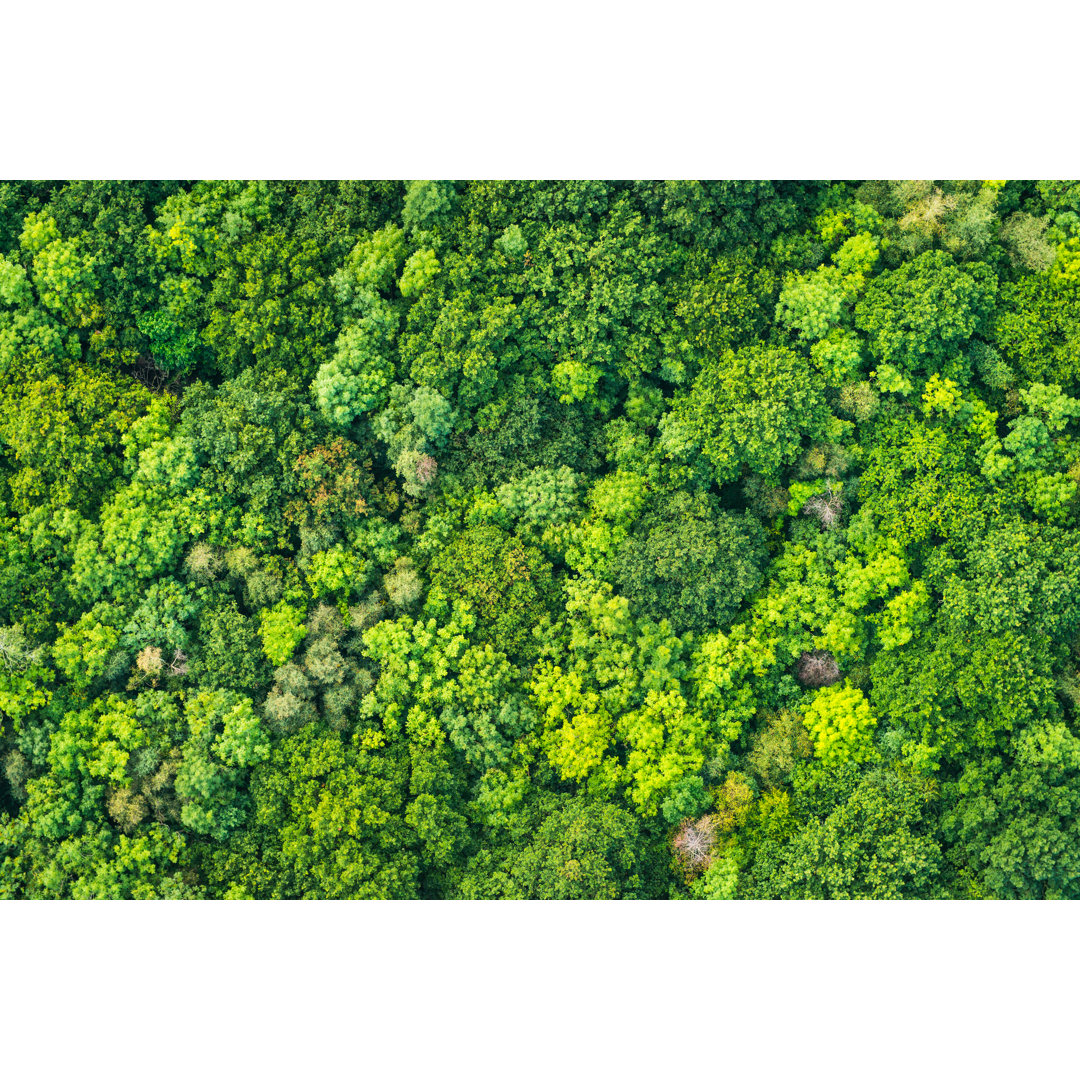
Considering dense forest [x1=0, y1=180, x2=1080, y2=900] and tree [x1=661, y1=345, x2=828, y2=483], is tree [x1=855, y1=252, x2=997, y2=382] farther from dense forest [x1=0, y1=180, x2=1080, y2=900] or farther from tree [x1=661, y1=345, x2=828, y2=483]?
tree [x1=661, y1=345, x2=828, y2=483]

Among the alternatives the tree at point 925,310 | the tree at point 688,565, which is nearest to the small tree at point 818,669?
the tree at point 688,565

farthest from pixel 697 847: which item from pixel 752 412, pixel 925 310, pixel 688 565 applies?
pixel 925 310

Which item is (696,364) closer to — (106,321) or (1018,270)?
(1018,270)

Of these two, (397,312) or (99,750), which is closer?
(99,750)

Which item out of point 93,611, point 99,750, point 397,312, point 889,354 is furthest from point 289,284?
point 889,354

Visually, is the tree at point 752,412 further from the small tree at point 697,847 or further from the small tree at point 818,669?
the small tree at point 697,847

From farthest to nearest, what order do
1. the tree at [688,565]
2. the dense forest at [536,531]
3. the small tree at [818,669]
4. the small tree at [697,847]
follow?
the small tree at [818,669], the tree at [688,565], the small tree at [697,847], the dense forest at [536,531]

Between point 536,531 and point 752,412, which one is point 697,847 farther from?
point 752,412

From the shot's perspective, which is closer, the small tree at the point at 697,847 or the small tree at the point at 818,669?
the small tree at the point at 697,847

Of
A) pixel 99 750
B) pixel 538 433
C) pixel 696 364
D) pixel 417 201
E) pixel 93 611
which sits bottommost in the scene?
pixel 99 750
